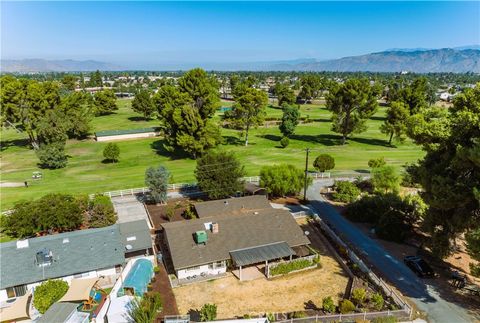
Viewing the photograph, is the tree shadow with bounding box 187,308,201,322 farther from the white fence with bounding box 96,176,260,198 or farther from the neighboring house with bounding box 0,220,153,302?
the white fence with bounding box 96,176,260,198

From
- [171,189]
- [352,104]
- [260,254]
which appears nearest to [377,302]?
[260,254]

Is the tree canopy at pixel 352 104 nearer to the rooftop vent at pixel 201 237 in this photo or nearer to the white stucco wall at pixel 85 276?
the rooftop vent at pixel 201 237

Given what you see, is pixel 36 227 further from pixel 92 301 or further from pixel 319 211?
pixel 319 211

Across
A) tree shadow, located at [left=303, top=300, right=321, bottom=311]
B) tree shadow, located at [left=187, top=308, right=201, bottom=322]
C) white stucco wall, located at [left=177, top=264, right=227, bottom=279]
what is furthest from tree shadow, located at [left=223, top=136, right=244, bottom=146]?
tree shadow, located at [left=187, top=308, right=201, bottom=322]

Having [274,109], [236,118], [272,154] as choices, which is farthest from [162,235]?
[274,109]

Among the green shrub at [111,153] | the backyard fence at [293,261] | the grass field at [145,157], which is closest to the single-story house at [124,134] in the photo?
the grass field at [145,157]
